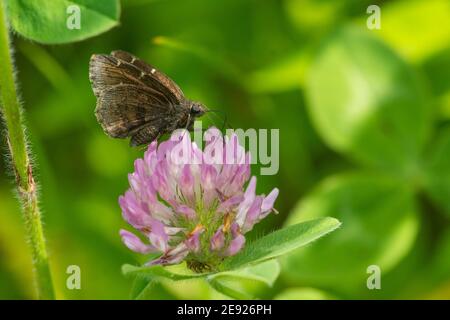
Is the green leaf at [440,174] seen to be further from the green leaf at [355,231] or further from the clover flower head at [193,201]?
the clover flower head at [193,201]

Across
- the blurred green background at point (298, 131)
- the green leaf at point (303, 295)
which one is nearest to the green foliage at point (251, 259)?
the green leaf at point (303, 295)

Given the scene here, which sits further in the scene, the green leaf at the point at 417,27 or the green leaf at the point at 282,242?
the green leaf at the point at 417,27

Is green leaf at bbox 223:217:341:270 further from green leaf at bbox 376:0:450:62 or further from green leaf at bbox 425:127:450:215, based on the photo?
green leaf at bbox 376:0:450:62

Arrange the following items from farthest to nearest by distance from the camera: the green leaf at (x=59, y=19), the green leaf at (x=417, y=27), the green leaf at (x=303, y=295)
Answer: the green leaf at (x=417, y=27), the green leaf at (x=303, y=295), the green leaf at (x=59, y=19)

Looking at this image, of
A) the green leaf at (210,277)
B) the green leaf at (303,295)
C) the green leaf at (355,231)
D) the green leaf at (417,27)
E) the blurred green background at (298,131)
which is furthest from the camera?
the green leaf at (417,27)

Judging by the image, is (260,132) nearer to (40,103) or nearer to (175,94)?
(40,103)

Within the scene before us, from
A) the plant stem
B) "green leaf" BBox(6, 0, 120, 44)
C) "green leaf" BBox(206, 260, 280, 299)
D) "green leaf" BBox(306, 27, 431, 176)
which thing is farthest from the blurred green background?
the plant stem
